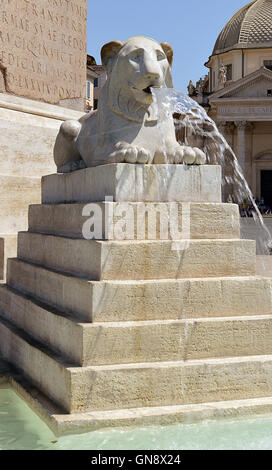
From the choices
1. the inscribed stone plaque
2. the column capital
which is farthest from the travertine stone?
the column capital

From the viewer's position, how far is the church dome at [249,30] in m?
46.3

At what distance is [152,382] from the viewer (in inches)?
133

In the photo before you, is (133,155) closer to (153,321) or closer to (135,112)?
(135,112)

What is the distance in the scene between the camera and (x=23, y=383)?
155 inches

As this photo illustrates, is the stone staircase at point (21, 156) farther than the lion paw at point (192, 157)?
Yes

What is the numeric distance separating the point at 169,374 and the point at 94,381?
444 mm

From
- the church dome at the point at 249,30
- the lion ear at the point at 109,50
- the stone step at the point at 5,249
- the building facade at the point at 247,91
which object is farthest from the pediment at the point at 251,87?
the lion ear at the point at 109,50

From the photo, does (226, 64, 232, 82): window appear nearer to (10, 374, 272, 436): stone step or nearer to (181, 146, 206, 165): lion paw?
(181, 146, 206, 165): lion paw

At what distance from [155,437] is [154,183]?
5.23ft

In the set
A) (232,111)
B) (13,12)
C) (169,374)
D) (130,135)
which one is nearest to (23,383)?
(169,374)

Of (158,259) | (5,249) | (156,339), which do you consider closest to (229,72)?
(5,249)

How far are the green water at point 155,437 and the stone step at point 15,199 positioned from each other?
149 inches

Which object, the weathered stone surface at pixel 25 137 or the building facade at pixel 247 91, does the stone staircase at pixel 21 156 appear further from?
the building facade at pixel 247 91
